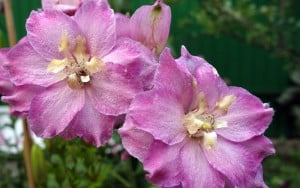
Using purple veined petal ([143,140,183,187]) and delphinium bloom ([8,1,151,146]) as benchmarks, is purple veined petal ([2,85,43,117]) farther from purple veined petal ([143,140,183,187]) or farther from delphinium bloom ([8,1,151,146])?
purple veined petal ([143,140,183,187])

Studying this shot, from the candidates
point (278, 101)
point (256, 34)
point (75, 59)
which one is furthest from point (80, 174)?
point (278, 101)

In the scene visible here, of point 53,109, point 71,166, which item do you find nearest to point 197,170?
point 53,109

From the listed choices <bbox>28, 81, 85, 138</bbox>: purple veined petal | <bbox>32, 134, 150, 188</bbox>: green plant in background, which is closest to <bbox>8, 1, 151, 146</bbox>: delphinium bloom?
<bbox>28, 81, 85, 138</bbox>: purple veined petal

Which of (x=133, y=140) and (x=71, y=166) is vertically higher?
(x=133, y=140)

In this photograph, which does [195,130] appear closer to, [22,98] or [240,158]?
[240,158]

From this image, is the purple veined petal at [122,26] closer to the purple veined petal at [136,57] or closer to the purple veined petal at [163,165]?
the purple veined petal at [136,57]

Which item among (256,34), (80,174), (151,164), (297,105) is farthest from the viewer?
(297,105)

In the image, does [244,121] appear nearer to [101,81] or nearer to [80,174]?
[101,81]
